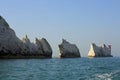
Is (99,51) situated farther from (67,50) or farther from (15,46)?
(15,46)

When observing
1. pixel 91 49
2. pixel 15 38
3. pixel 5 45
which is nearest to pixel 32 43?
pixel 15 38

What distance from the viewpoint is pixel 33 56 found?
102m

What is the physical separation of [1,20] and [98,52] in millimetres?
78222

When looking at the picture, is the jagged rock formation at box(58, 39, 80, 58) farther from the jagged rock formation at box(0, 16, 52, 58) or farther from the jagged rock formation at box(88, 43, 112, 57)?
the jagged rock formation at box(88, 43, 112, 57)

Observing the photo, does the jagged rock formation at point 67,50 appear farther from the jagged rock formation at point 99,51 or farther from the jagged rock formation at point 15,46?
the jagged rock formation at point 99,51

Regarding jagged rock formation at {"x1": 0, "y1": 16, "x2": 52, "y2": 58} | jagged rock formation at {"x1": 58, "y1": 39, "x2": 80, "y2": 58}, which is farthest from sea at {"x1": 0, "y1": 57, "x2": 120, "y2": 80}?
jagged rock formation at {"x1": 58, "y1": 39, "x2": 80, "y2": 58}

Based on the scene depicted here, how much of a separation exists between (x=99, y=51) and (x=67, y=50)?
3688 cm

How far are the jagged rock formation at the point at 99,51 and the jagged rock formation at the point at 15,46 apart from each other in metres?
46.1

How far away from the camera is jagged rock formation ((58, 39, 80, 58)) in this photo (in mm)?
121625

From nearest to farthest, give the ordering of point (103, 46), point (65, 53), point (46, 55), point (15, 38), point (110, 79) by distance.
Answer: point (110, 79)
point (15, 38)
point (46, 55)
point (65, 53)
point (103, 46)

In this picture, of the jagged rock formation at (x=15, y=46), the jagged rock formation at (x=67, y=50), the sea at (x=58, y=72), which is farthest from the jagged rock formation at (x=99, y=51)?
the sea at (x=58, y=72)

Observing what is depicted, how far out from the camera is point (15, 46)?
8944cm

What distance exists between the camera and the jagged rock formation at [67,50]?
399ft

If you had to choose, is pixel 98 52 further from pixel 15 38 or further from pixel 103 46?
pixel 15 38
